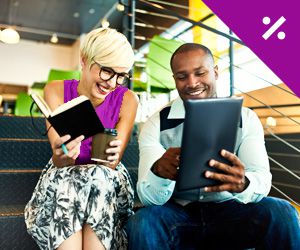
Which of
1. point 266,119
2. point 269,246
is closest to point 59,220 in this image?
point 269,246

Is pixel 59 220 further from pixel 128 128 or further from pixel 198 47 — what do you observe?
pixel 198 47

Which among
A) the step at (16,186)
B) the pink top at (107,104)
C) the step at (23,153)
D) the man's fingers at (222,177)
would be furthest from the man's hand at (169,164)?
the step at (23,153)

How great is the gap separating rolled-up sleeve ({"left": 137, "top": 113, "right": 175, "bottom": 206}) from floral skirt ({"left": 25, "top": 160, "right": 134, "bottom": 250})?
128 millimetres

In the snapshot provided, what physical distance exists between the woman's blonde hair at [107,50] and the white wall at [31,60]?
947 cm

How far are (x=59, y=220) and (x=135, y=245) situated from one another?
0.29 m

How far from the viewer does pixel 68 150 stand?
1.30m

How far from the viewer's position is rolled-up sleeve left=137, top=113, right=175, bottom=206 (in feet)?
4.18

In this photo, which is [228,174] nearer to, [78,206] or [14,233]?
[78,206]

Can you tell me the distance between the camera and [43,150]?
2.22m

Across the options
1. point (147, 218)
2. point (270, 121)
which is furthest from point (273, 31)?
point (270, 121)

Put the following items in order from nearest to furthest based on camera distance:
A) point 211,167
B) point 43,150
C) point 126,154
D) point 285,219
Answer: point 211,167 → point 285,219 → point 43,150 → point 126,154

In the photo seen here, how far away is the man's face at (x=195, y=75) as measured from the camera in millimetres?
1497

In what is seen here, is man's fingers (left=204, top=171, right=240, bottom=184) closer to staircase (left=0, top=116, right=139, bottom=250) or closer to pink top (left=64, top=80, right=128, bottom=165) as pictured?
pink top (left=64, top=80, right=128, bottom=165)

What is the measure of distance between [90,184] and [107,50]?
1.82 feet
